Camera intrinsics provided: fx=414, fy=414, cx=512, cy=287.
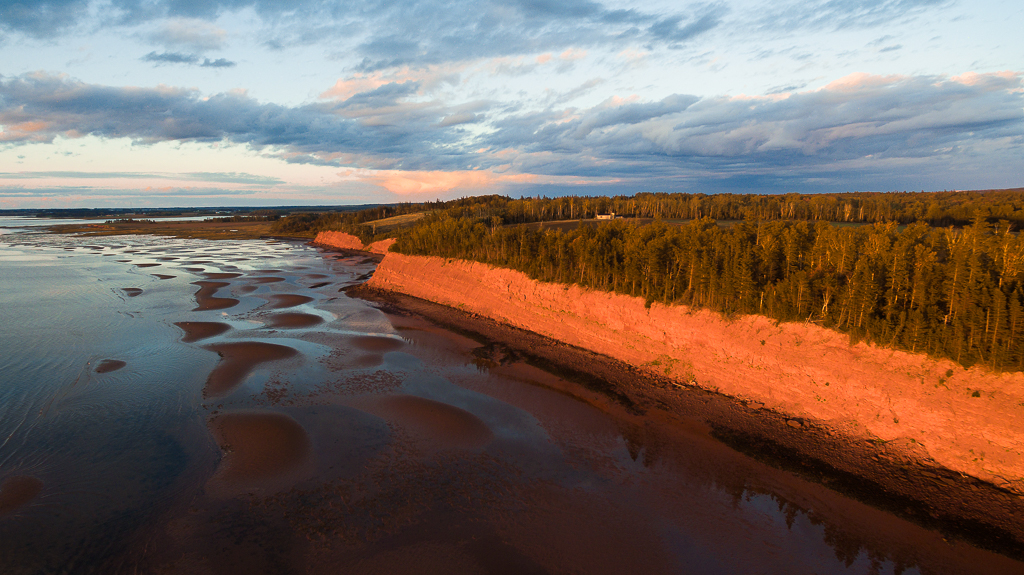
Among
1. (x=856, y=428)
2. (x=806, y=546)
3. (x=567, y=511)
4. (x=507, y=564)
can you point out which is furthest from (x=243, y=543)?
(x=856, y=428)

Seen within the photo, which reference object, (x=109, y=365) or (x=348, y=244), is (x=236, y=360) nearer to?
(x=109, y=365)

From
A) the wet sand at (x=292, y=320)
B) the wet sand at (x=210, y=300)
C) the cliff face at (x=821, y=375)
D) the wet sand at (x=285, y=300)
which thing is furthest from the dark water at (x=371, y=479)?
the wet sand at (x=285, y=300)

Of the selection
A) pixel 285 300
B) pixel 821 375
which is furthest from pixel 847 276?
pixel 285 300

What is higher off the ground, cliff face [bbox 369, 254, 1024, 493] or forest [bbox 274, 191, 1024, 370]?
forest [bbox 274, 191, 1024, 370]

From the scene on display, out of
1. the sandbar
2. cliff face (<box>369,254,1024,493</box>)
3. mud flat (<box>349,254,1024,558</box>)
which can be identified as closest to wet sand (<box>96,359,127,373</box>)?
mud flat (<box>349,254,1024,558</box>)

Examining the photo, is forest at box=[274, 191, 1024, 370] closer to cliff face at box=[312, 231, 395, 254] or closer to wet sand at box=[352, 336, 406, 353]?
wet sand at box=[352, 336, 406, 353]
